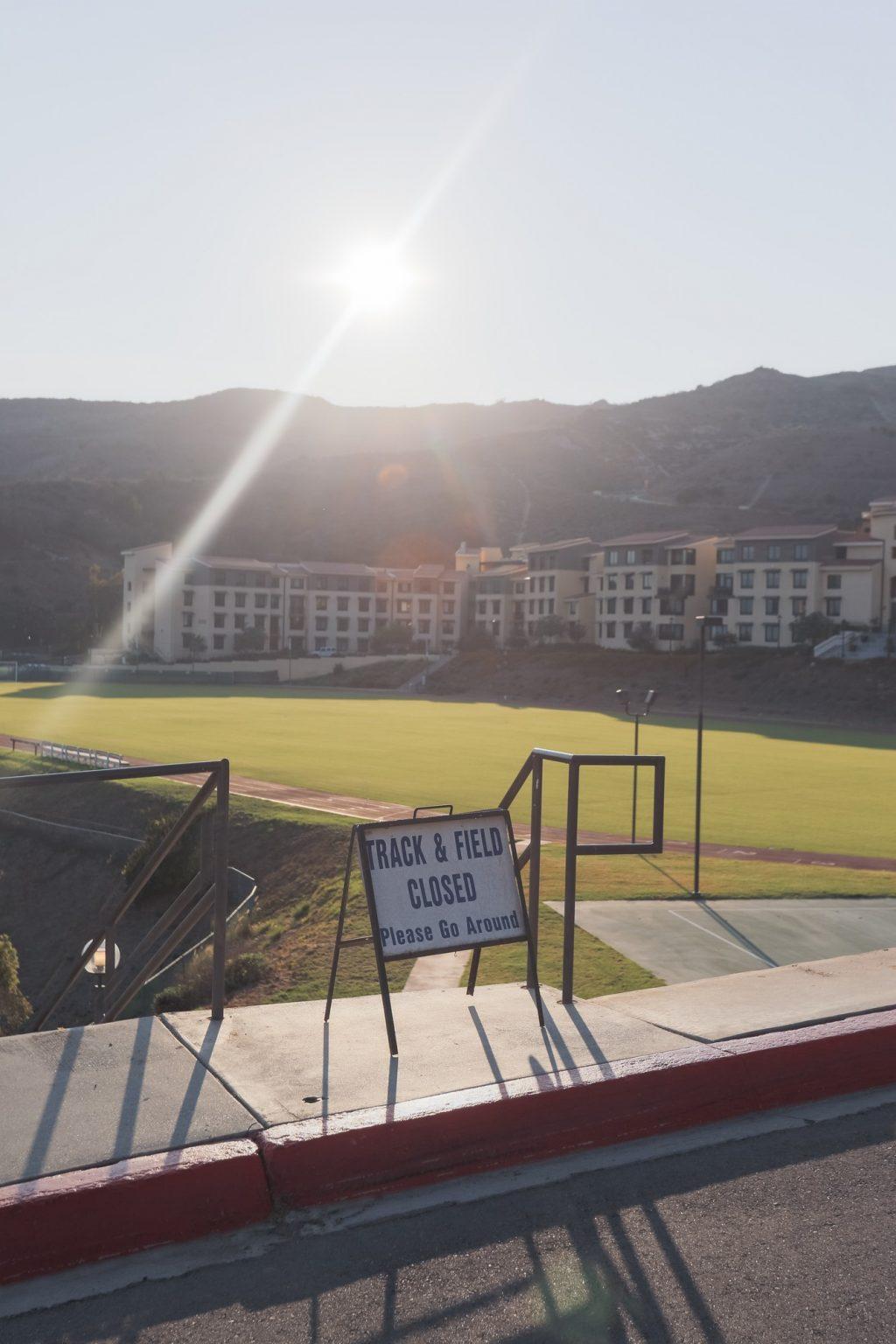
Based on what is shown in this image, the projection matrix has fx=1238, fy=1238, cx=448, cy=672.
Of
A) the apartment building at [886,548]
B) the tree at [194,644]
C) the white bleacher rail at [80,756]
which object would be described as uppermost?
the apartment building at [886,548]

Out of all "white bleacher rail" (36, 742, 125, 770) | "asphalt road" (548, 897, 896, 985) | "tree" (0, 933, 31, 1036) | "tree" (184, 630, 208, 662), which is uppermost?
"asphalt road" (548, 897, 896, 985)

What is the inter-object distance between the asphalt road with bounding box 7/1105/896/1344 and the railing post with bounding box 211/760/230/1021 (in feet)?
7.38

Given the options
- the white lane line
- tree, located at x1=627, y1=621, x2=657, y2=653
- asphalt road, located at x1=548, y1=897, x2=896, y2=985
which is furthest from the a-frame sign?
tree, located at x1=627, y1=621, x2=657, y2=653

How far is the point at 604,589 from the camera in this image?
376 ft

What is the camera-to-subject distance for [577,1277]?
4531 millimetres

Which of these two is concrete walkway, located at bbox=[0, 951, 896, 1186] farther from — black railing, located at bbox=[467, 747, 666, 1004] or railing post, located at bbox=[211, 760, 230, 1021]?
black railing, located at bbox=[467, 747, 666, 1004]

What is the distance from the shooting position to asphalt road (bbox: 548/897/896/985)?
11.6 m

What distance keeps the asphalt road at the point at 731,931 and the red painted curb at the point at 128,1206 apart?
635cm

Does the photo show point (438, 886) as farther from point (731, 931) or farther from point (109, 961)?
point (731, 931)

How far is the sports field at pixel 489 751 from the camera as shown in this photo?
96.0 feet

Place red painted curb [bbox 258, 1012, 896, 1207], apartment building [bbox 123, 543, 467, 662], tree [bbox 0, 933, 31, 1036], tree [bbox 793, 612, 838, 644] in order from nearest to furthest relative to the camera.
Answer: red painted curb [bbox 258, 1012, 896, 1207] < tree [bbox 0, 933, 31, 1036] < tree [bbox 793, 612, 838, 644] < apartment building [bbox 123, 543, 467, 662]

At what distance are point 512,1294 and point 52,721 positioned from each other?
2286 inches

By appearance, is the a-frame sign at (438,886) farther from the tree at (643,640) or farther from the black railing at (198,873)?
the tree at (643,640)

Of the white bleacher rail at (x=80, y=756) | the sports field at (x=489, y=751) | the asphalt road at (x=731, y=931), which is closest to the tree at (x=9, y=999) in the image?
the asphalt road at (x=731, y=931)
